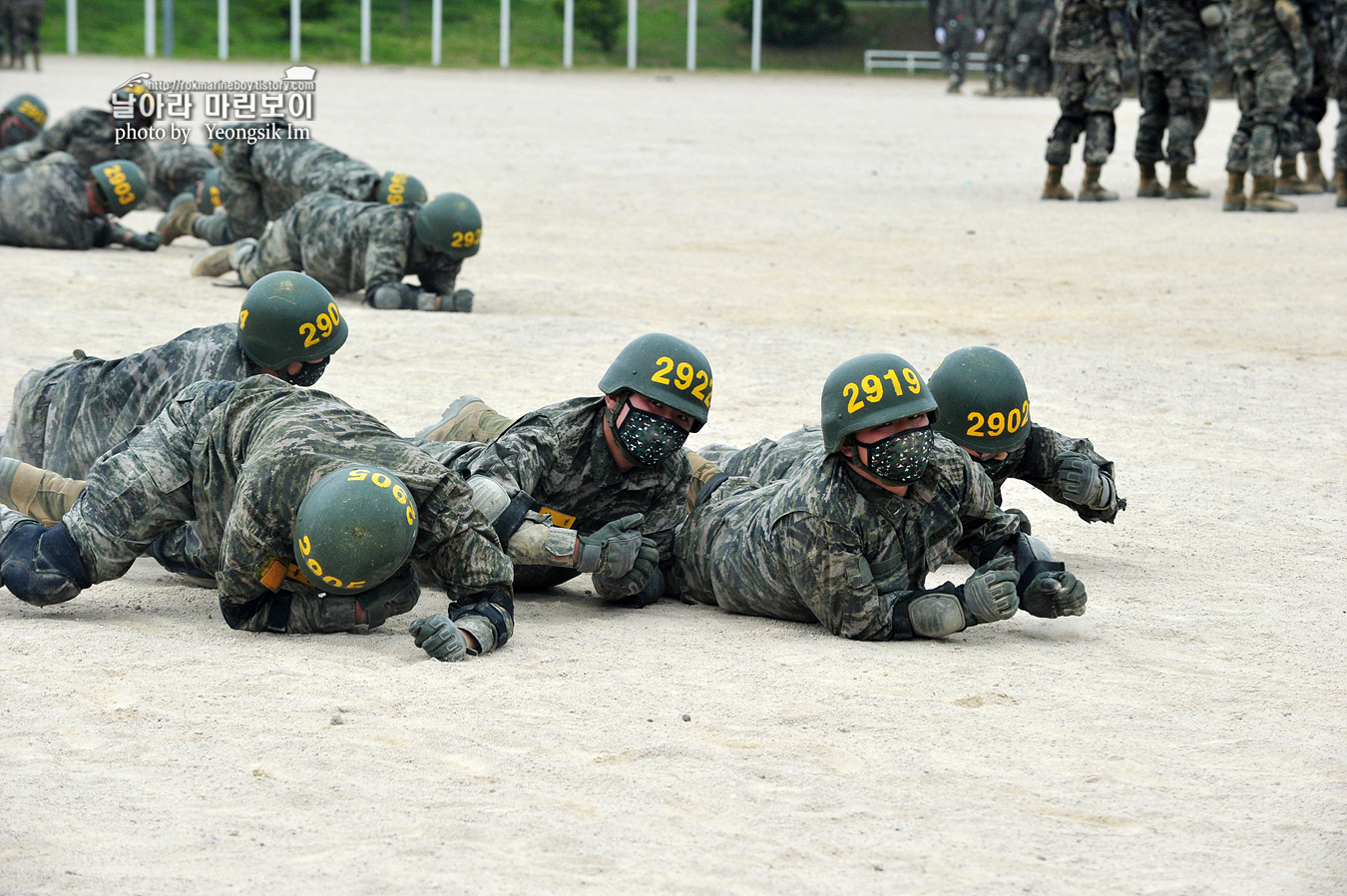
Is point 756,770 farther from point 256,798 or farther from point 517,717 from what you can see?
point 256,798

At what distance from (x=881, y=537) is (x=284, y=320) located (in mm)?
2334

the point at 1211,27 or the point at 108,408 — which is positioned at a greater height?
the point at 1211,27

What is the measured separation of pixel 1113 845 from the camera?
12.5 feet

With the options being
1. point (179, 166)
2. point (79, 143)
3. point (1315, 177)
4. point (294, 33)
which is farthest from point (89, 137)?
point (294, 33)

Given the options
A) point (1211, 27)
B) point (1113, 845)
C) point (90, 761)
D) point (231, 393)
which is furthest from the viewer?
point (1211, 27)

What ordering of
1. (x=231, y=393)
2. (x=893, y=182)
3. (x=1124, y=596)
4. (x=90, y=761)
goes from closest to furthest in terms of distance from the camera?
1. (x=90, y=761)
2. (x=231, y=393)
3. (x=1124, y=596)
4. (x=893, y=182)

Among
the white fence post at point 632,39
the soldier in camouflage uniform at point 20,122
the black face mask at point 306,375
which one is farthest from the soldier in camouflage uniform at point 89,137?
the white fence post at point 632,39

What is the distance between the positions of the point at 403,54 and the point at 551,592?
42.9 meters

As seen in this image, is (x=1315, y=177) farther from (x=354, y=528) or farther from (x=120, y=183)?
(x=354, y=528)

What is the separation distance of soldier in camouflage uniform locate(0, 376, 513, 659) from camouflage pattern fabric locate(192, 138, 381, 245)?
7541 mm

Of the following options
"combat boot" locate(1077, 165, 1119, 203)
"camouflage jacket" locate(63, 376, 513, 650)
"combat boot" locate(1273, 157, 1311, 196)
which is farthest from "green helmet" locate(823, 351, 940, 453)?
"combat boot" locate(1273, 157, 1311, 196)

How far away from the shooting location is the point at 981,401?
604cm

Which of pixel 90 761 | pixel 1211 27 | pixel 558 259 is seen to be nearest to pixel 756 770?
pixel 90 761

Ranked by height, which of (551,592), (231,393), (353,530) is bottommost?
(551,592)
